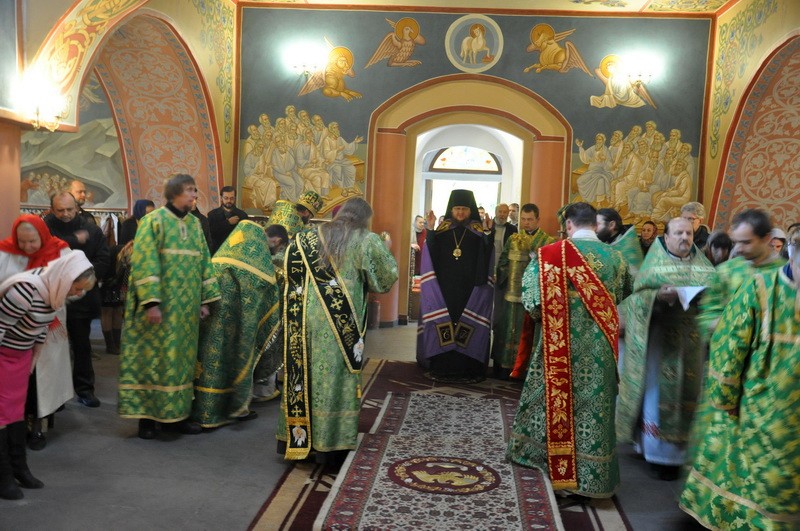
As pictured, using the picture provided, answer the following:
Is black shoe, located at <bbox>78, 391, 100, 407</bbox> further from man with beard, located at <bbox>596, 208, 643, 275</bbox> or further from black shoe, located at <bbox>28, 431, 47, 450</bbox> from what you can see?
man with beard, located at <bbox>596, 208, 643, 275</bbox>

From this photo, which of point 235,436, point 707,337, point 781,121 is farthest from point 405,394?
point 781,121

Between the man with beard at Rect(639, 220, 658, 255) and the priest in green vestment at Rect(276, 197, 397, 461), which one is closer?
the priest in green vestment at Rect(276, 197, 397, 461)

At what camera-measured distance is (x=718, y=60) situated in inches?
402

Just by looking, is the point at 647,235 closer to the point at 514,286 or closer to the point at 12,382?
the point at 514,286

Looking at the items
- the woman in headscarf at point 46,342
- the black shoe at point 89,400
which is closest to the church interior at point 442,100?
the black shoe at point 89,400

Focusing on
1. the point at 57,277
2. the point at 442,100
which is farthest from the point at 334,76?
the point at 57,277

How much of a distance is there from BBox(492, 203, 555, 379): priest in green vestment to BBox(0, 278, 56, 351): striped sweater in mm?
4588

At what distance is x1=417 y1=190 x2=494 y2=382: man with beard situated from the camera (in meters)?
7.25

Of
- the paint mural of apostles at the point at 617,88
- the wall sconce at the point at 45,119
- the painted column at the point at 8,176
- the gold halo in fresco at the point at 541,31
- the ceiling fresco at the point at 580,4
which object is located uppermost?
the ceiling fresco at the point at 580,4

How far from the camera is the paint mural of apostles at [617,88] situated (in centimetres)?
1041

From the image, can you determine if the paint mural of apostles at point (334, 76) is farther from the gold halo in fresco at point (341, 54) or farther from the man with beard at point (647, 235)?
the man with beard at point (647, 235)

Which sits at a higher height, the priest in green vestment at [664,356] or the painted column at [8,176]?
the painted column at [8,176]

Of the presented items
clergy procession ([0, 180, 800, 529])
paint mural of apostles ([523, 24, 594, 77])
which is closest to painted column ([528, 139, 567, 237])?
paint mural of apostles ([523, 24, 594, 77])

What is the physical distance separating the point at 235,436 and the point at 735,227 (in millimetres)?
3389
